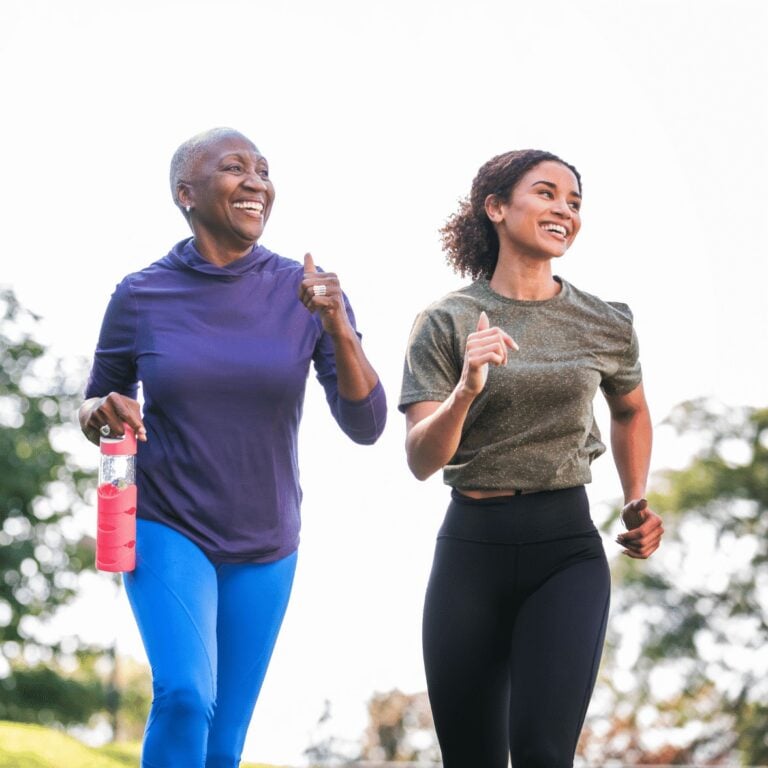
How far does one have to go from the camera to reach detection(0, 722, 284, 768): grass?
7941mm

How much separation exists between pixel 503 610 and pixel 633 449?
770mm

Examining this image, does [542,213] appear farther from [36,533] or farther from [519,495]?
[36,533]

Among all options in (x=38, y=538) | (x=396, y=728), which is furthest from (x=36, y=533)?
(x=396, y=728)

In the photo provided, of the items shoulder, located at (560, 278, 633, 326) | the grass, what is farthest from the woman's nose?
the grass

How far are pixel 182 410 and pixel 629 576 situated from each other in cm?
2672

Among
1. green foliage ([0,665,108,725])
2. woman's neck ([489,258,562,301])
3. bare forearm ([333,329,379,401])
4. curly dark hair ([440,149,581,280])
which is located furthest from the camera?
green foliage ([0,665,108,725])

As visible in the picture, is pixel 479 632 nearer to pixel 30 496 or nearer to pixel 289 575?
pixel 289 575

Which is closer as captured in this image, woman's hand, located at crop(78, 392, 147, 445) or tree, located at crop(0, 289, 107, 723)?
woman's hand, located at crop(78, 392, 147, 445)

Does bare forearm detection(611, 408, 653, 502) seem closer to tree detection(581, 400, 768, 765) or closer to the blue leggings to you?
the blue leggings

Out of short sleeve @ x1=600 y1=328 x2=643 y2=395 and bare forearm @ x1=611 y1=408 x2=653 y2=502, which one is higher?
short sleeve @ x1=600 y1=328 x2=643 y2=395

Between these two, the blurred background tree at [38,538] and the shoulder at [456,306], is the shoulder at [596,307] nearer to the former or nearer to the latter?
the shoulder at [456,306]

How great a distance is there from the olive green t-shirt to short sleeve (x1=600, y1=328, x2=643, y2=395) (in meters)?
0.04

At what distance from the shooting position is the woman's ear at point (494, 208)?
4371mm

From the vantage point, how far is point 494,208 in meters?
4.40
